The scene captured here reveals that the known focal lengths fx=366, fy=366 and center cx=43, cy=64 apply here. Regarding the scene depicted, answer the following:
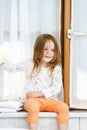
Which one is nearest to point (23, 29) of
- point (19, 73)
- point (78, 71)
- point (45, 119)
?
point (19, 73)

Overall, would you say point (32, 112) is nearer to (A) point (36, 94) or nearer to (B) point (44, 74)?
(A) point (36, 94)

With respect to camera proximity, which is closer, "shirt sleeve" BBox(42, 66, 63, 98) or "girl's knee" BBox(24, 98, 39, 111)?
"girl's knee" BBox(24, 98, 39, 111)

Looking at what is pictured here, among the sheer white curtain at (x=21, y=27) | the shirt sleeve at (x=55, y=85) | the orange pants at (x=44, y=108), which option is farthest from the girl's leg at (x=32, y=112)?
the sheer white curtain at (x=21, y=27)

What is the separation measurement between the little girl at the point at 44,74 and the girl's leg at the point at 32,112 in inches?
1.3

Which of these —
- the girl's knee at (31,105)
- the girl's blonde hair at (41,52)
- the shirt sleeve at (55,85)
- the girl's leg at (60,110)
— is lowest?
the girl's leg at (60,110)

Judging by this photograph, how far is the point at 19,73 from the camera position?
2400 millimetres

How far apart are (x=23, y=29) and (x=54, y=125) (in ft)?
2.15

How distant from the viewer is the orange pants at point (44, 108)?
2127 mm

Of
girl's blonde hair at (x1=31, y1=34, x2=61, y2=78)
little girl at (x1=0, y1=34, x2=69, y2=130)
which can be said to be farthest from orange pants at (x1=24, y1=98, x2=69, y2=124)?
girl's blonde hair at (x1=31, y1=34, x2=61, y2=78)

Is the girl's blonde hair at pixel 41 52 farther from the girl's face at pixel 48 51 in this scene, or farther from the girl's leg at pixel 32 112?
the girl's leg at pixel 32 112

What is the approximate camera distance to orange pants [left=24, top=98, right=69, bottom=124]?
6.98ft

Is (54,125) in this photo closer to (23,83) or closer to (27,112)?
(27,112)

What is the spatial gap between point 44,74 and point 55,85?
0.10 m

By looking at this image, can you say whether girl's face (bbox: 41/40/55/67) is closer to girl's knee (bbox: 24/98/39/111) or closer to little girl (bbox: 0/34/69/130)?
Answer: little girl (bbox: 0/34/69/130)
